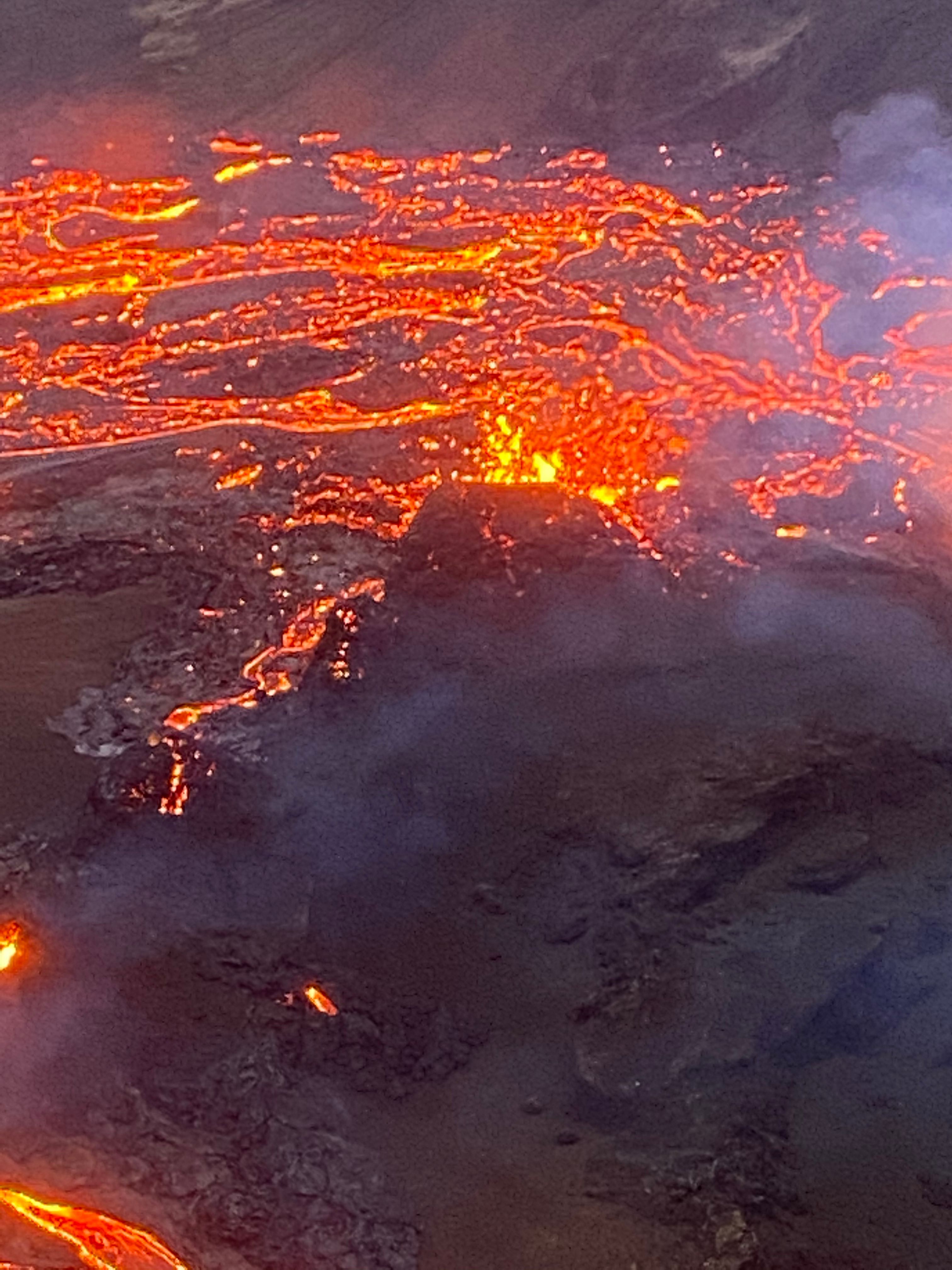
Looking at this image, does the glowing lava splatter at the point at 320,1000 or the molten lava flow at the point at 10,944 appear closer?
the glowing lava splatter at the point at 320,1000

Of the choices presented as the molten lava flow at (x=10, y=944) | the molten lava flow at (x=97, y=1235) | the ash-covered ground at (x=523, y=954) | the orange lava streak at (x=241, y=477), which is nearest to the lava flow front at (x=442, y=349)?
the orange lava streak at (x=241, y=477)

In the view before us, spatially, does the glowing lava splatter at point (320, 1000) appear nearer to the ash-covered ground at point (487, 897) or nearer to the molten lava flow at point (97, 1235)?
the ash-covered ground at point (487, 897)

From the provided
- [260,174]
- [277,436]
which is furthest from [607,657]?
[260,174]

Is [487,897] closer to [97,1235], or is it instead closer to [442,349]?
[97,1235]

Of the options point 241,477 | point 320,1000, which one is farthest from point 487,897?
point 241,477

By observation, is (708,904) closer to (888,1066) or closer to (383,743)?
(888,1066)

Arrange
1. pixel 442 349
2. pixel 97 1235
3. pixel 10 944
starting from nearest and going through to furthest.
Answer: pixel 97 1235 < pixel 10 944 < pixel 442 349

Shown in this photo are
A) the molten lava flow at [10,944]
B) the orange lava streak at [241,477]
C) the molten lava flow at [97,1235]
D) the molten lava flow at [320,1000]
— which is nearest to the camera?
the molten lava flow at [97,1235]
